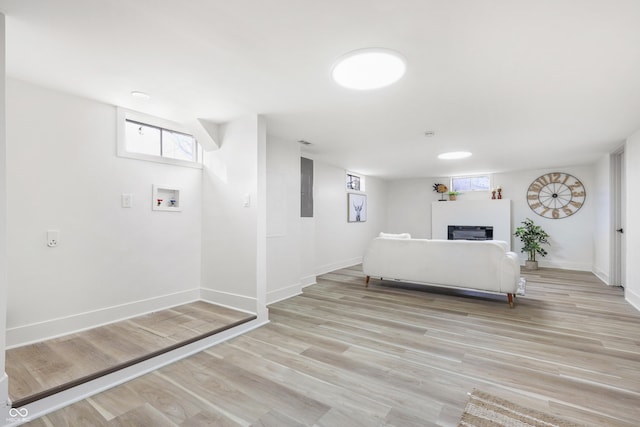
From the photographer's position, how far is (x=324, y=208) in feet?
20.1

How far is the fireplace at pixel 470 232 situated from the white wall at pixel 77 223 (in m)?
6.63

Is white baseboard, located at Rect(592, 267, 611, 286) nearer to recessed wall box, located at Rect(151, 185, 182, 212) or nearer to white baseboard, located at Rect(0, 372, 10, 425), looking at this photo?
recessed wall box, located at Rect(151, 185, 182, 212)

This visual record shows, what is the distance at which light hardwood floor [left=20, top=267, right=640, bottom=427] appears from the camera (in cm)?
176

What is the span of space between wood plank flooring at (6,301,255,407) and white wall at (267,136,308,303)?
38.7 inches

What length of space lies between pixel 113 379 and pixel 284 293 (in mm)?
2348

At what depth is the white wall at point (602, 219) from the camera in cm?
507

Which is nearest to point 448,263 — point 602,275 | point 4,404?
point 602,275

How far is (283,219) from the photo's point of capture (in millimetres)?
4230

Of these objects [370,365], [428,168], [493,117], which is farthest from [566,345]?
[428,168]

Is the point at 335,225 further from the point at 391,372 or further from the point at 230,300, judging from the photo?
the point at 391,372

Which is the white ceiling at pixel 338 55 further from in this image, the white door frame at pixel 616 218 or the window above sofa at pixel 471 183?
the window above sofa at pixel 471 183

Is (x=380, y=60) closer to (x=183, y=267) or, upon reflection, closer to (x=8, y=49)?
(x=8, y=49)

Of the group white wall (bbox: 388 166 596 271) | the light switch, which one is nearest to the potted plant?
white wall (bbox: 388 166 596 271)

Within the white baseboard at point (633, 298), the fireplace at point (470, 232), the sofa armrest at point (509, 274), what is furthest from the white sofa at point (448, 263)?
the fireplace at point (470, 232)
